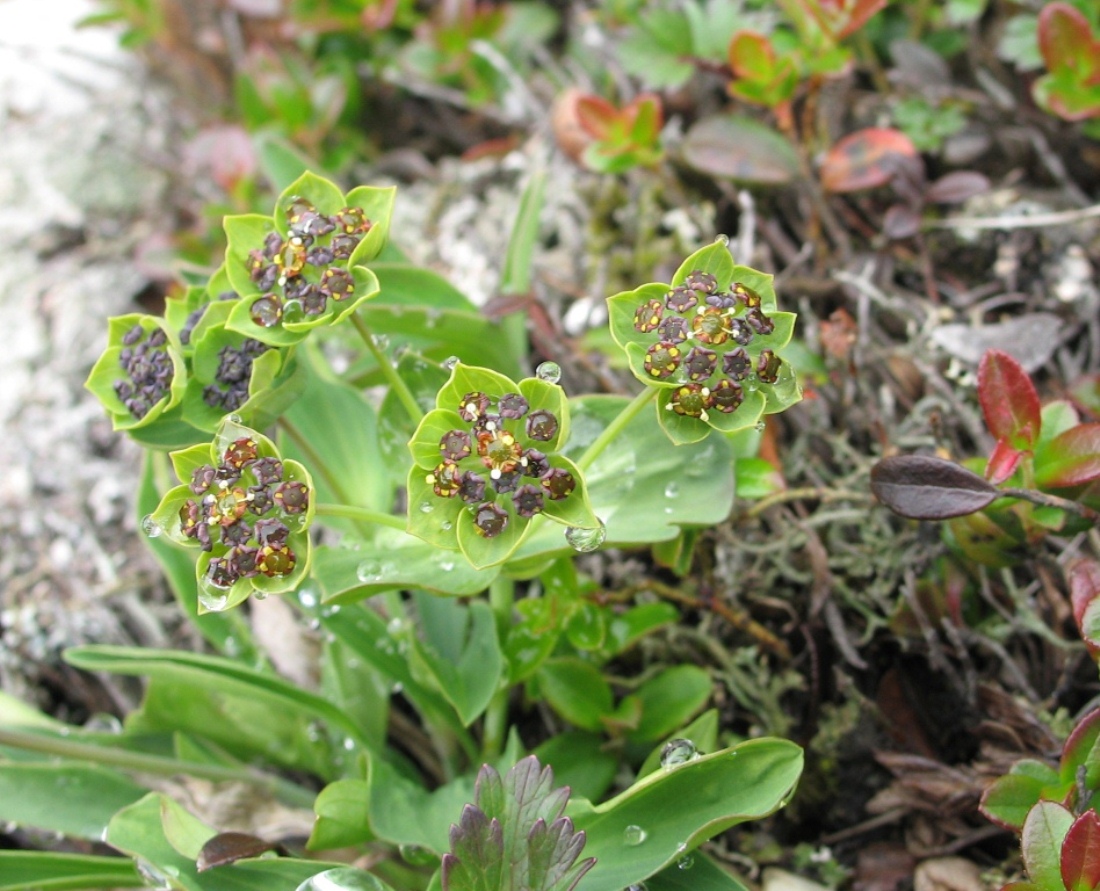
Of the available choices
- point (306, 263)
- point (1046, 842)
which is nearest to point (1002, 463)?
point (1046, 842)

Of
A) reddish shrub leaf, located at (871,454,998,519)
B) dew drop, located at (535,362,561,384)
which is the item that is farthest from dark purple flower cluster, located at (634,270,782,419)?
reddish shrub leaf, located at (871,454,998,519)

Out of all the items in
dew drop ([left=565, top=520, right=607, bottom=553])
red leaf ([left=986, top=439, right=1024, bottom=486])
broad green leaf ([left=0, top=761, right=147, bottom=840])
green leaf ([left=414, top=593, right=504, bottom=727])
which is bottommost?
broad green leaf ([left=0, top=761, right=147, bottom=840])

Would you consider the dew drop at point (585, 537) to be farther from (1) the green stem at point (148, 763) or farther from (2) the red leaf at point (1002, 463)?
(1) the green stem at point (148, 763)

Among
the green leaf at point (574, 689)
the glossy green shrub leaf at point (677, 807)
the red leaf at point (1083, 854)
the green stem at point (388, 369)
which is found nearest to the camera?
the red leaf at point (1083, 854)

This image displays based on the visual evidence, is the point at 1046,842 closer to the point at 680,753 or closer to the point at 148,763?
the point at 680,753

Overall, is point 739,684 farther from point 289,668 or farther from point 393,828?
point 289,668

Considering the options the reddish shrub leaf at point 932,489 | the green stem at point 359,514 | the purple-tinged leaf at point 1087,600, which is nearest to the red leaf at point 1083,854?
the purple-tinged leaf at point 1087,600

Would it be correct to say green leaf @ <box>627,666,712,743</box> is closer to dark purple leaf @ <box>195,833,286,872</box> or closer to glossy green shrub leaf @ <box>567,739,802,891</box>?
glossy green shrub leaf @ <box>567,739,802,891</box>
